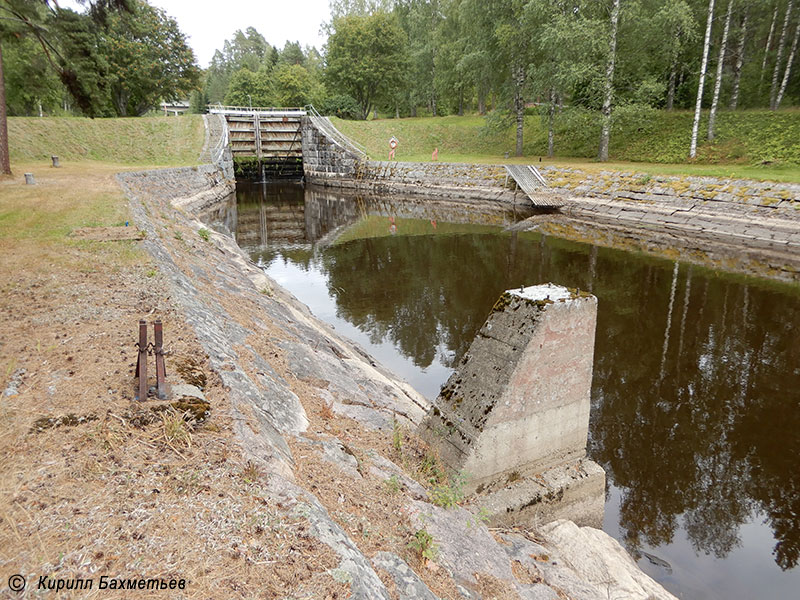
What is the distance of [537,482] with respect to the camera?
6117mm

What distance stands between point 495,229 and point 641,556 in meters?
19.5

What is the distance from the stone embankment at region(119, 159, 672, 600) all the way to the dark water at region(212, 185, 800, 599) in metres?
1.45

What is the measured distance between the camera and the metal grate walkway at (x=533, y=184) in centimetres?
2778

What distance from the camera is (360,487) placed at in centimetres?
431

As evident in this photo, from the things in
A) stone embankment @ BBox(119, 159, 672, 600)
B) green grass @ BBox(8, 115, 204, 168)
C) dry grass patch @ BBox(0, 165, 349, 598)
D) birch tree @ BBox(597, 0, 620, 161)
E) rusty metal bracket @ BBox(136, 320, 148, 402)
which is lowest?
stone embankment @ BBox(119, 159, 672, 600)

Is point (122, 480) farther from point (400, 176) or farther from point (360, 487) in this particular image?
point (400, 176)

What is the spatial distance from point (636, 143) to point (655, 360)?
2597cm

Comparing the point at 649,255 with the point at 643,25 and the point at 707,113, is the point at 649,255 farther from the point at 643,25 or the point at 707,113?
the point at 707,113

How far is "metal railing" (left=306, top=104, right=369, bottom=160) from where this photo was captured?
144ft

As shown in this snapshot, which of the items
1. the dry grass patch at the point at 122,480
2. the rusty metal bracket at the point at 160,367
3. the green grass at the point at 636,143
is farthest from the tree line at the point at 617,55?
the rusty metal bracket at the point at 160,367

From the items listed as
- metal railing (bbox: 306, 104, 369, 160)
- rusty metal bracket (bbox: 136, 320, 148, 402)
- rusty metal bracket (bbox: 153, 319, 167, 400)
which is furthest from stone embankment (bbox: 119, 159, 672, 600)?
metal railing (bbox: 306, 104, 369, 160)

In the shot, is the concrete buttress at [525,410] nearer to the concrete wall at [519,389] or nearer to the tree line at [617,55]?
the concrete wall at [519,389]

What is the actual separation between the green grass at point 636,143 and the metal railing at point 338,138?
104cm

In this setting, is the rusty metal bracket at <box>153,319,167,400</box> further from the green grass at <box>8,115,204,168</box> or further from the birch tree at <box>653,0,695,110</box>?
the green grass at <box>8,115,204,168</box>
